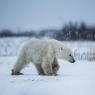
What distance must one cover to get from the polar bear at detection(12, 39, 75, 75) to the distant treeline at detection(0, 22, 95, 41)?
13.9 inches

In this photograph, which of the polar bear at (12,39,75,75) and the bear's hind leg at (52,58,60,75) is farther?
the bear's hind leg at (52,58,60,75)

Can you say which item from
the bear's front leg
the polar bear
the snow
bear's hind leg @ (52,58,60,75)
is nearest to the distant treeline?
the polar bear

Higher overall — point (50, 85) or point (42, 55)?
point (42, 55)

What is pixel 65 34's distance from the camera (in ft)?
13.9

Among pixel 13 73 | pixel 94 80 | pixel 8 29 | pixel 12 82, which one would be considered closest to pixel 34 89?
pixel 12 82

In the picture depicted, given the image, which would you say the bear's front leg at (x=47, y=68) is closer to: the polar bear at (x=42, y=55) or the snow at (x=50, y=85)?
the polar bear at (x=42, y=55)

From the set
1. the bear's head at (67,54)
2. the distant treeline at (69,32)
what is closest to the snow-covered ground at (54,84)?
the bear's head at (67,54)

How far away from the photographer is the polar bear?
3477mm

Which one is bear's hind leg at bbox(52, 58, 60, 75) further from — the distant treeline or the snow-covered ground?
the distant treeline

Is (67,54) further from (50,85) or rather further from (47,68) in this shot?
(50,85)

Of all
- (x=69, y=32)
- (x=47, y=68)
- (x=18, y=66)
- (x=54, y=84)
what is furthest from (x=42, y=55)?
(x=69, y=32)

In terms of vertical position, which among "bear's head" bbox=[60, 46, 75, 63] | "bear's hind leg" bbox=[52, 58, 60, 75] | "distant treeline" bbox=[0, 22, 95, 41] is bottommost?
"bear's hind leg" bbox=[52, 58, 60, 75]

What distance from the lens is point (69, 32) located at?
4.21m

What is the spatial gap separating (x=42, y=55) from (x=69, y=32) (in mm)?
825
